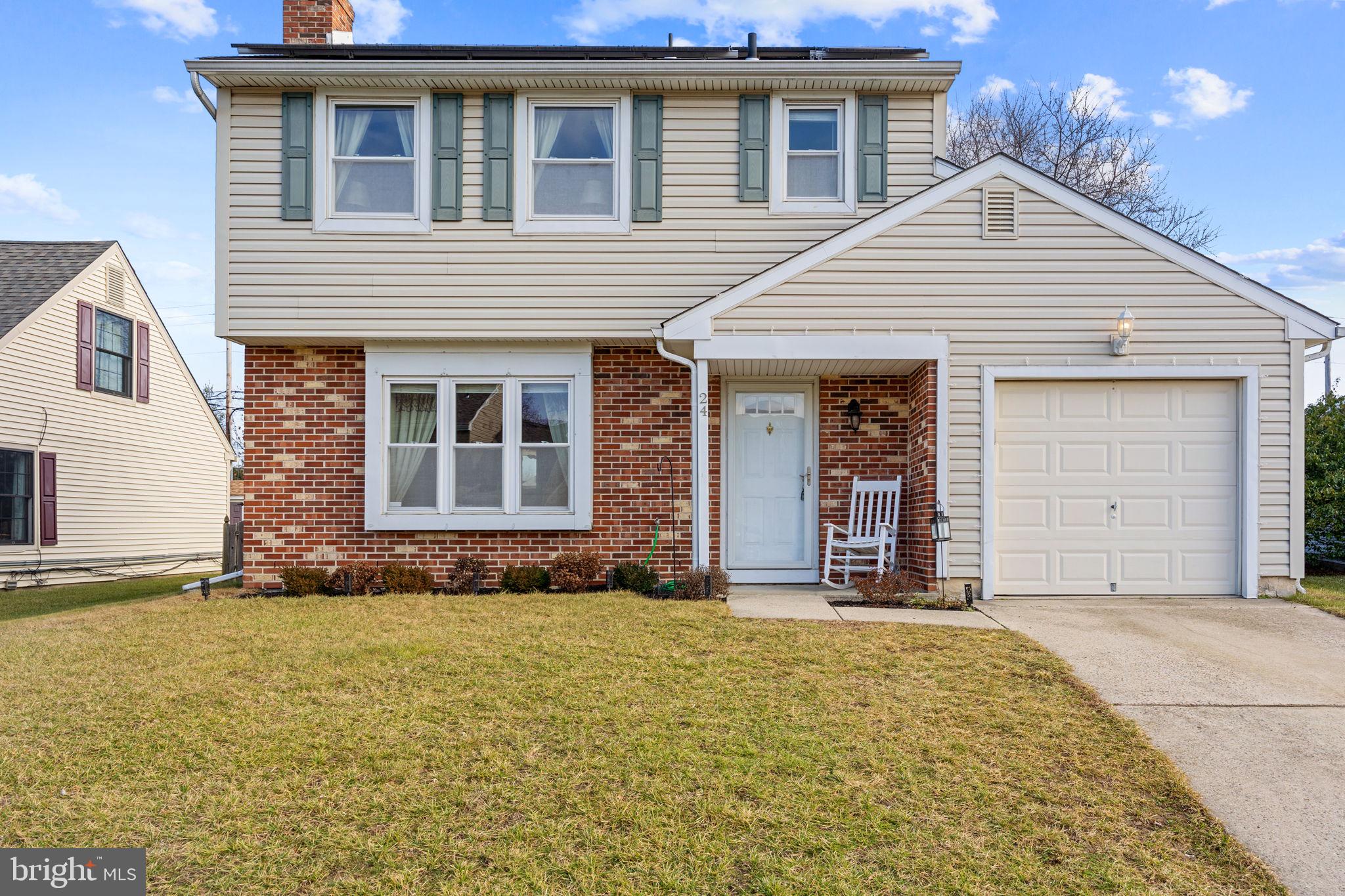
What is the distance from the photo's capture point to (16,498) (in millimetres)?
A: 13500

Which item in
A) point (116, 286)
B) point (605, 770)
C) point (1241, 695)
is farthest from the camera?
point (116, 286)

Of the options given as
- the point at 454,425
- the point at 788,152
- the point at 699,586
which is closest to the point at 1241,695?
the point at 699,586

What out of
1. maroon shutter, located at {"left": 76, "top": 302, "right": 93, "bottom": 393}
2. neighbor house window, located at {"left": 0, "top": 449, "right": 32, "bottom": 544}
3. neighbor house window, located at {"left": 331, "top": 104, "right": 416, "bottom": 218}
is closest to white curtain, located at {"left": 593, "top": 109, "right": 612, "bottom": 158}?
neighbor house window, located at {"left": 331, "top": 104, "right": 416, "bottom": 218}

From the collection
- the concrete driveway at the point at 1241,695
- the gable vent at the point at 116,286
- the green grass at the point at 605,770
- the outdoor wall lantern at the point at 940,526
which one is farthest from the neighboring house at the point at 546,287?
the gable vent at the point at 116,286

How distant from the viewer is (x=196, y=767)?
12.1ft

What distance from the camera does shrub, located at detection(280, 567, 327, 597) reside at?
28.0ft

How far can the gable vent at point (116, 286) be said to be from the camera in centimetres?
1573

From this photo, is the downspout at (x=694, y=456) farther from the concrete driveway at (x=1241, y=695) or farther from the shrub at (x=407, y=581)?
the shrub at (x=407, y=581)

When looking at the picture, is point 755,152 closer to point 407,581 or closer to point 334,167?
point 334,167

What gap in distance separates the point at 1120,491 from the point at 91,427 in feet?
54.7

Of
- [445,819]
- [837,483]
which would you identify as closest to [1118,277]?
[837,483]

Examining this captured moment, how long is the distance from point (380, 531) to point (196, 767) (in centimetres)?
545

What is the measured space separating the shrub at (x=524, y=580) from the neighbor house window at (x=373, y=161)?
4035mm

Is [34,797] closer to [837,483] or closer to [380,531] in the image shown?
[380,531]
